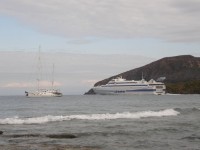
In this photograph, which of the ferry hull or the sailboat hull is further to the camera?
the sailboat hull

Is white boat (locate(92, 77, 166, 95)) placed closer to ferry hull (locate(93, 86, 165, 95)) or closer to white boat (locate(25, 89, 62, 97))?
ferry hull (locate(93, 86, 165, 95))

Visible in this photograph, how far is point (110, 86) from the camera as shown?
18675cm

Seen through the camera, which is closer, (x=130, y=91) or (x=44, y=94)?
(x=130, y=91)

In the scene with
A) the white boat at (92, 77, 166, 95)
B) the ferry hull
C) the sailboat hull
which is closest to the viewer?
the ferry hull

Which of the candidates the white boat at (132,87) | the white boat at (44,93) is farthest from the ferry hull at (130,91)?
the white boat at (44,93)

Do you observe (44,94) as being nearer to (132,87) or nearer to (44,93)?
(44,93)

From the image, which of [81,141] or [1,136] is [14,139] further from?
[81,141]

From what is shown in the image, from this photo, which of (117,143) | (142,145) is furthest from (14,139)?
(142,145)

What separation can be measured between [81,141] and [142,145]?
159 inches

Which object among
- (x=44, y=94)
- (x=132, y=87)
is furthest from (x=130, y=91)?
(x=44, y=94)

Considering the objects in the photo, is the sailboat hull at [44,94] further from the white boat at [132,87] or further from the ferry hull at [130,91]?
the white boat at [132,87]

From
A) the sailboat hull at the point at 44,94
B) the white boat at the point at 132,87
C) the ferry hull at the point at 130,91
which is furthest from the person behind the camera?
the sailboat hull at the point at 44,94

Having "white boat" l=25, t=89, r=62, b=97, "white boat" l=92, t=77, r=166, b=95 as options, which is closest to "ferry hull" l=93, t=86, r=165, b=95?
"white boat" l=92, t=77, r=166, b=95

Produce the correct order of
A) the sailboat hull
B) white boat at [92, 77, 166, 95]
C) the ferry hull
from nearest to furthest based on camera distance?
the ferry hull < white boat at [92, 77, 166, 95] < the sailboat hull
